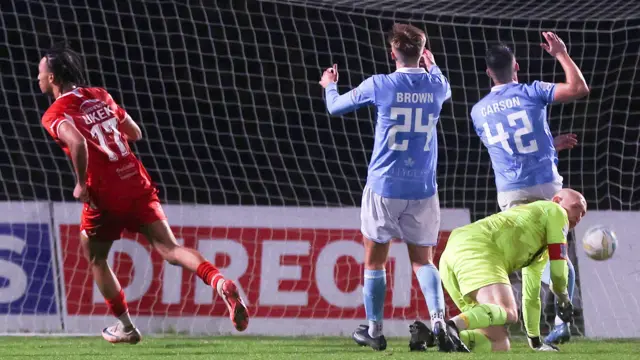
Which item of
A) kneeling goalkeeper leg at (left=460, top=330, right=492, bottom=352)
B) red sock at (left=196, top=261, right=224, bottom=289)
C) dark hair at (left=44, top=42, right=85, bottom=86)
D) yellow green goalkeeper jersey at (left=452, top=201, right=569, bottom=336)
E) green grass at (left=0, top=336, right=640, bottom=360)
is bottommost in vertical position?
green grass at (left=0, top=336, right=640, bottom=360)

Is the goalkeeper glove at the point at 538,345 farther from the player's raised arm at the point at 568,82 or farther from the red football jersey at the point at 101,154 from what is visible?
the red football jersey at the point at 101,154

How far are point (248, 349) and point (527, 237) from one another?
1671mm

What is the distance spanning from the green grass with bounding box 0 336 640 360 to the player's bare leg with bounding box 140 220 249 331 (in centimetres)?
21

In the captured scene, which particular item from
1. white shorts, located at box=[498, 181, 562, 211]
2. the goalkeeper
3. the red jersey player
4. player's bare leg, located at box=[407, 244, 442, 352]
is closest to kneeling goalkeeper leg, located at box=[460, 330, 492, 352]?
the goalkeeper

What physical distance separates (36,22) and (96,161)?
4354 mm

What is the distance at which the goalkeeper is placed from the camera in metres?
5.95

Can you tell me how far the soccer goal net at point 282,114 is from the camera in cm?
832

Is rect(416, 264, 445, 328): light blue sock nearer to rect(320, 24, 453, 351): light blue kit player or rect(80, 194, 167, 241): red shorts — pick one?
rect(320, 24, 453, 351): light blue kit player

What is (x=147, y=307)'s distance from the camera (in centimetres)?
817

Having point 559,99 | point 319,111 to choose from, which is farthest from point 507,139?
point 319,111

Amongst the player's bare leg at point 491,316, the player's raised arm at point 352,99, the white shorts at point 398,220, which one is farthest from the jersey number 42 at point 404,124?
the player's bare leg at point 491,316

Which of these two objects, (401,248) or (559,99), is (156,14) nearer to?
(401,248)

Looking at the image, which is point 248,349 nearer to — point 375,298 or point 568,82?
point 375,298

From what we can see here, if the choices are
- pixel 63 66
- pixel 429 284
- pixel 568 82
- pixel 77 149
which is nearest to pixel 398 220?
pixel 429 284
